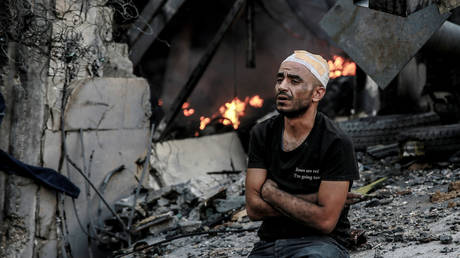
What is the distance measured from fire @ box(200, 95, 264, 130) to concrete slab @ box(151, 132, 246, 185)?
40 centimetres

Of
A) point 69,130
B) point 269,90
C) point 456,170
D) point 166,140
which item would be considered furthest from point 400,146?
point 269,90

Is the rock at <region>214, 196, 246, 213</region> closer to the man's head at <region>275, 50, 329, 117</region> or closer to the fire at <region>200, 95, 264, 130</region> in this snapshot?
the fire at <region>200, 95, 264, 130</region>

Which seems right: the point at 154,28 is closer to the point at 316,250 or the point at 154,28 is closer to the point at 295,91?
the point at 295,91

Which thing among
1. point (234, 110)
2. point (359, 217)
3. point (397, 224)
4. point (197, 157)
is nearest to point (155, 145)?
point (197, 157)

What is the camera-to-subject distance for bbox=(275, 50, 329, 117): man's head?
290 centimetres

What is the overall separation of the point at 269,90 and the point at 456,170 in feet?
20.1

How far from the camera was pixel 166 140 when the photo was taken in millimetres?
7730

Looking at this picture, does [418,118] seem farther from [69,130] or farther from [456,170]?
[69,130]

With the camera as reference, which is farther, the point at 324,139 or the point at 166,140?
the point at 166,140

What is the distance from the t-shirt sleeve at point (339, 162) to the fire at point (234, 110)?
20.0ft

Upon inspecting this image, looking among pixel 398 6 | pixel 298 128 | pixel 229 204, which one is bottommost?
pixel 229 204

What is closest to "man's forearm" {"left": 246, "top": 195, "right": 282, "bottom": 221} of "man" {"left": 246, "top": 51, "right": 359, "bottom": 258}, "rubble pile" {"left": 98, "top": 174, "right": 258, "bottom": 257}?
"man" {"left": 246, "top": 51, "right": 359, "bottom": 258}

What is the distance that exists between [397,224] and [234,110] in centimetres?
625

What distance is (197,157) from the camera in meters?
8.02
